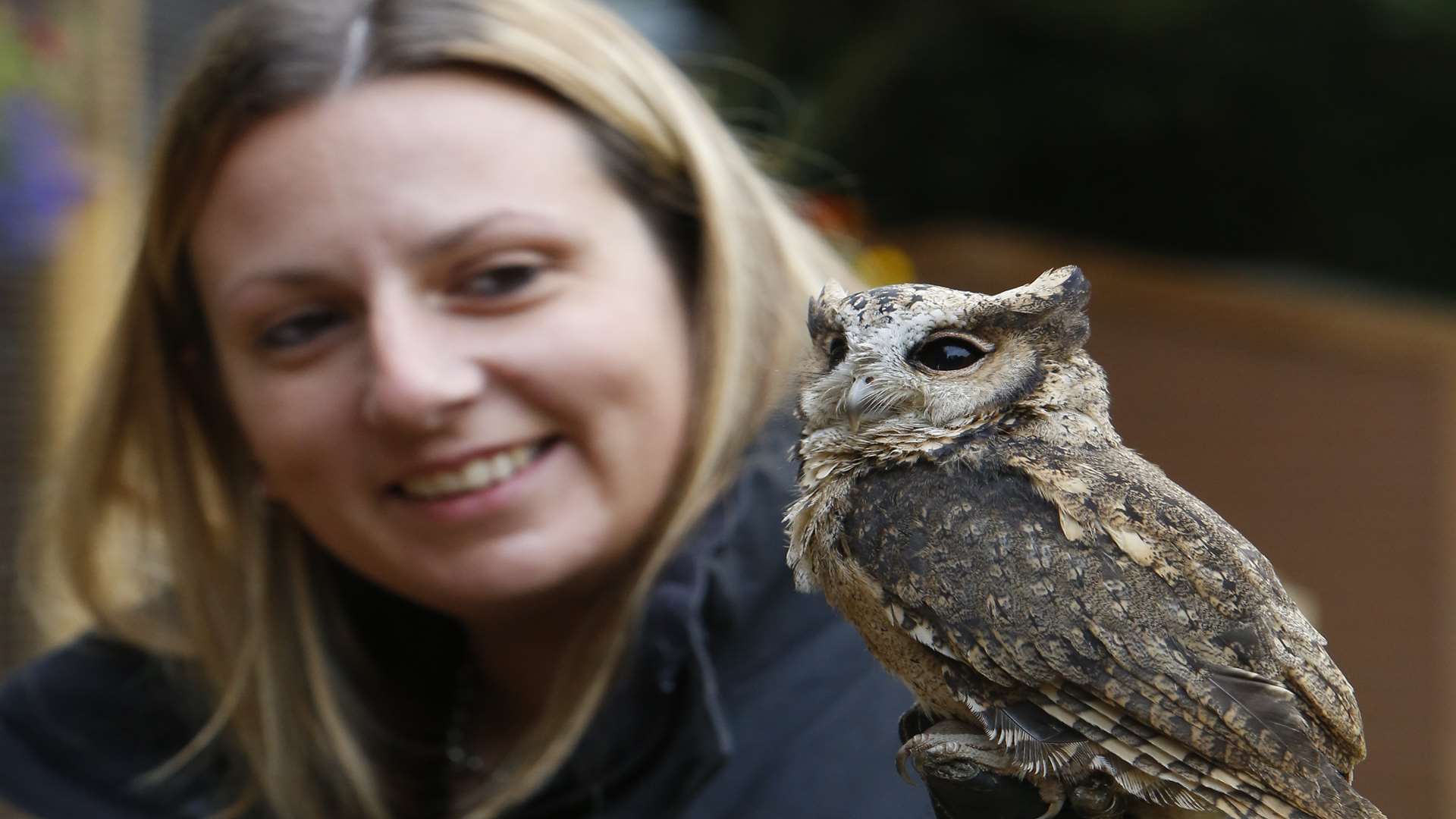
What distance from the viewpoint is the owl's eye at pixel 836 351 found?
1041 millimetres

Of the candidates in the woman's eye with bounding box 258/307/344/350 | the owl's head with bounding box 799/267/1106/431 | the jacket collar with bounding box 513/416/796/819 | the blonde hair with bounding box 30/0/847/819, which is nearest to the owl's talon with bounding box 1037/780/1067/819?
the owl's head with bounding box 799/267/1106/431

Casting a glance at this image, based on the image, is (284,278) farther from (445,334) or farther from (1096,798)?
(1096,798)

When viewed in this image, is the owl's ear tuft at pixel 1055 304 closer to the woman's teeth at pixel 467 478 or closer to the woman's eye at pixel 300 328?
the woman's teeth at pixel 467 478

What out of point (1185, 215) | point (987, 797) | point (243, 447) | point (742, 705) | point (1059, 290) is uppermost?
point (1059, 290)

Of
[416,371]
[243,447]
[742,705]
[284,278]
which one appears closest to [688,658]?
[742,705]

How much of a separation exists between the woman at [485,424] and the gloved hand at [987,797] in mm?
378

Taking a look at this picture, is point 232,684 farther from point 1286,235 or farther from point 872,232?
point 1286,235

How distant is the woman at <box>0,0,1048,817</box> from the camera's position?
4.72 feet

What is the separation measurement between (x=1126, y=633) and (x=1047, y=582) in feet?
0.22

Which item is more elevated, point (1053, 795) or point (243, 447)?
point (1053, 795)

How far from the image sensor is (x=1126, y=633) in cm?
88

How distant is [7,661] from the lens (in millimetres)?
3439

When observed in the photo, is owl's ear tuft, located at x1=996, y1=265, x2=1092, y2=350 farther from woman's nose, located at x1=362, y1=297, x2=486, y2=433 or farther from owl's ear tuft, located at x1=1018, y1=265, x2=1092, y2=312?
woman's nose, located at x1=362, y1=297, x2=486, y2=433

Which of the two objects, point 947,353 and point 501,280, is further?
point 501,280
